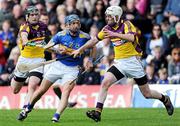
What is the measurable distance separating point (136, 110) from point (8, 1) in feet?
30.9

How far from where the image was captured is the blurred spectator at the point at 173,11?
77.2 ft

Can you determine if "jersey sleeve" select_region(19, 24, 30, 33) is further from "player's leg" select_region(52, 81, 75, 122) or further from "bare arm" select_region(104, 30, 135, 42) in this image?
"bare arm" select_region(104, 30, 135, 42)

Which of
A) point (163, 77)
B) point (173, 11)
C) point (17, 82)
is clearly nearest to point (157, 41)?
point (173, 11)

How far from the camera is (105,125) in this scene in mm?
A: 14875

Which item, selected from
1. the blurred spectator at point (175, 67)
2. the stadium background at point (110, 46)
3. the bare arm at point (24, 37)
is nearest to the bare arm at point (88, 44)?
the bare arm at point (24, 37)

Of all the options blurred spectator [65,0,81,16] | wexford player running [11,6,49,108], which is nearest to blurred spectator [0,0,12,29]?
blurred spectator [65,0,81,16]

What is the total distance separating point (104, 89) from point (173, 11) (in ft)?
27.8

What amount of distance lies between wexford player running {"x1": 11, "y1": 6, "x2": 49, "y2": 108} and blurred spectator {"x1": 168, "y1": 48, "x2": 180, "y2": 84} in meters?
5.65

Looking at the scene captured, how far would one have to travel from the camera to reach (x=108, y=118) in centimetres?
1658

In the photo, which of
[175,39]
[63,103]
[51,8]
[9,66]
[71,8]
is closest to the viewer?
[63,103]

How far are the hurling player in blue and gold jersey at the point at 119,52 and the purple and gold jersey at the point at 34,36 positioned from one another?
1.65 meters

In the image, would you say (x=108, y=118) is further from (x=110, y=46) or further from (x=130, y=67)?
(x=110, y=46)

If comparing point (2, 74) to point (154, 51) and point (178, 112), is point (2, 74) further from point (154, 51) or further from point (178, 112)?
point (178, 112)

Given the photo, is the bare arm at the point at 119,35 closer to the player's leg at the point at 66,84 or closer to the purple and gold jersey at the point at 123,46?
the purple and gold jersey at the point at 123,46
